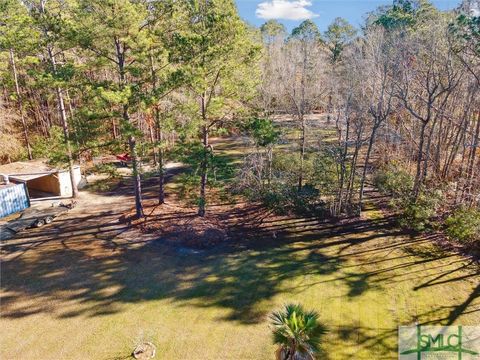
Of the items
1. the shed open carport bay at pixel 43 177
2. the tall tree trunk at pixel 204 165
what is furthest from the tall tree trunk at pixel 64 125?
the tall tree trunk at pixel 204 165

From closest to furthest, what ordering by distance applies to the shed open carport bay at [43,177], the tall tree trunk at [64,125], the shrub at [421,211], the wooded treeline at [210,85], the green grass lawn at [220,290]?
the green grass lawn at [220,290], the wooded treeline at [210,85], the tall tree trunk at [64,125], the shrub at [421,211], the shed open carport bay at [43,177]

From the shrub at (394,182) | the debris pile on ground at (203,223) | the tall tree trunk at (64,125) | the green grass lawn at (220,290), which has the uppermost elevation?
the tall tree trunk at (64,125)

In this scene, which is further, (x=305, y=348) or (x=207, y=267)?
(x=207, y=267)

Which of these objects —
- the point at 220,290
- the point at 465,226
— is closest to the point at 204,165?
the point at 220,290

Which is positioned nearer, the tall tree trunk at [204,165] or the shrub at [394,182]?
the tall tree trunk at [204,165]

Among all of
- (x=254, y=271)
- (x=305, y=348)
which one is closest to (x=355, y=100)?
(x=254, y=271)

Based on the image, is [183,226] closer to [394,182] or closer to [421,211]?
[421,211]

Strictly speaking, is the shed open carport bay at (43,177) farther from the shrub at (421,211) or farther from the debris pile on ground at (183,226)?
the shrub at (421,211)

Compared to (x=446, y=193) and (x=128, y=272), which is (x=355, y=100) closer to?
(x=446, y=193)

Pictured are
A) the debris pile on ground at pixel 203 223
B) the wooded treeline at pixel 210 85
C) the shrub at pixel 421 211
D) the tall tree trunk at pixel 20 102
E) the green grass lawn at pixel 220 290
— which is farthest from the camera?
the tall tree trunk at pixel 20 102
